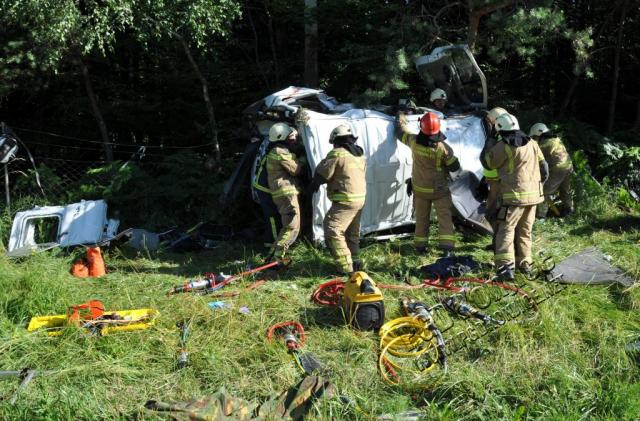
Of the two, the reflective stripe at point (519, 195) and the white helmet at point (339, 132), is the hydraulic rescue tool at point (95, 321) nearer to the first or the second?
the white helmet at point (339, 132)

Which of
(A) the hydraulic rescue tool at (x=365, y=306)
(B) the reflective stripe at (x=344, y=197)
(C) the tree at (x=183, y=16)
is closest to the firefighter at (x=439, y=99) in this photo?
(B) the reflective stripe at (x=344, y=197)

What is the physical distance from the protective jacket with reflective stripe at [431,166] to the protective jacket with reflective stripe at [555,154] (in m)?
1.98

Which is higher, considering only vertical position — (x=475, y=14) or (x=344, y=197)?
(x=475, y=14)

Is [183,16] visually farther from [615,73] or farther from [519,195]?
[615,73]

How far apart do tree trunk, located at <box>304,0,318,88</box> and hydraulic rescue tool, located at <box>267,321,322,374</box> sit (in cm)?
612

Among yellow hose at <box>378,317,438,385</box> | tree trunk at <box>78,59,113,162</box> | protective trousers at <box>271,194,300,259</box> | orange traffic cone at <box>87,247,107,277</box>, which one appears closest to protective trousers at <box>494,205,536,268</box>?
yellow hose at <box>378,317,438,385</box>

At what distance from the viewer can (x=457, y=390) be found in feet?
12.1

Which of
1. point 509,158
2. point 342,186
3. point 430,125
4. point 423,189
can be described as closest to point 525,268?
point 509,158

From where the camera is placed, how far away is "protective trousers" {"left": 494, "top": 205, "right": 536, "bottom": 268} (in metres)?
5.81

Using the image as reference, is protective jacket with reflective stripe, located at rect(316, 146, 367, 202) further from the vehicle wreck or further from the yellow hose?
the yellow hose

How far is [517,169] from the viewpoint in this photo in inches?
230

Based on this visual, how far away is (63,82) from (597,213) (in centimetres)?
907

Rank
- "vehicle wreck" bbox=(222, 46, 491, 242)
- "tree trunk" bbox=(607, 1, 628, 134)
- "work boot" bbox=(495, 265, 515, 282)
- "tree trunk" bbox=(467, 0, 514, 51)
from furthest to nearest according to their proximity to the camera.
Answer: "tree trunk" bbox=(607, 1, 628, 134) → "tree trunk" bbox=(467, 0, 514, 51) → "vehicle wreck" bbox=(222, 46, 491, 242) → "work boot" bbox=(495, 265, 515, 282)

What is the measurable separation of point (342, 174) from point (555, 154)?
3.43 metres
